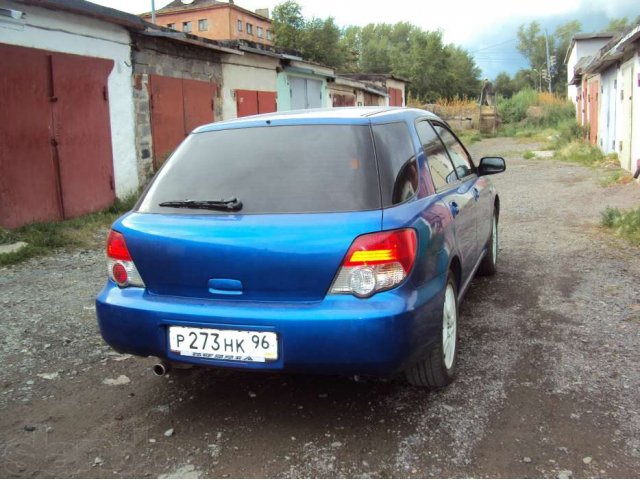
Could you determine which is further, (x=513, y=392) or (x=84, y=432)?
(x=513, y=392)

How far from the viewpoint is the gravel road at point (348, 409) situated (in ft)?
8.81

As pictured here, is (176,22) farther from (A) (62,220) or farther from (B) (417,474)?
(B) (417,474)

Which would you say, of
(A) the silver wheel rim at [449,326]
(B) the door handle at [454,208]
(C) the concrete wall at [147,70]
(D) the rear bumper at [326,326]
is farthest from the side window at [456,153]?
(C) the concrete wall at [147,70]

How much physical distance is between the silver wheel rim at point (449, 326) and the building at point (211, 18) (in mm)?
61743

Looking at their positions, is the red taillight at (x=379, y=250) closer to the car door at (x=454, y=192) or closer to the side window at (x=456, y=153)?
the car door at (x=454, y=192)

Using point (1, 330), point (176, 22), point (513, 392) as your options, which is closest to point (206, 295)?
point (513, 392)

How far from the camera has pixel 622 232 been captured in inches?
292

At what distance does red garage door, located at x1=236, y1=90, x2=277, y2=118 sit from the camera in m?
14.3

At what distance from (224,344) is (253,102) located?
12.8 m

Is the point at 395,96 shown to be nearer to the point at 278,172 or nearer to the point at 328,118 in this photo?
the point at 328,118

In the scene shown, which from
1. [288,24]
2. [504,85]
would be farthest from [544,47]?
[288,24]

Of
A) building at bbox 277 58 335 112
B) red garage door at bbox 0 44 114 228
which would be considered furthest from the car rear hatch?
building at bbox 277 58 335 112

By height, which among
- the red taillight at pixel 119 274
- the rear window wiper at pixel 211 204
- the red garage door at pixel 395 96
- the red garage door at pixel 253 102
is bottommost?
the red taillight at pixel 119 274

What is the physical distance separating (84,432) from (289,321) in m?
1.27
